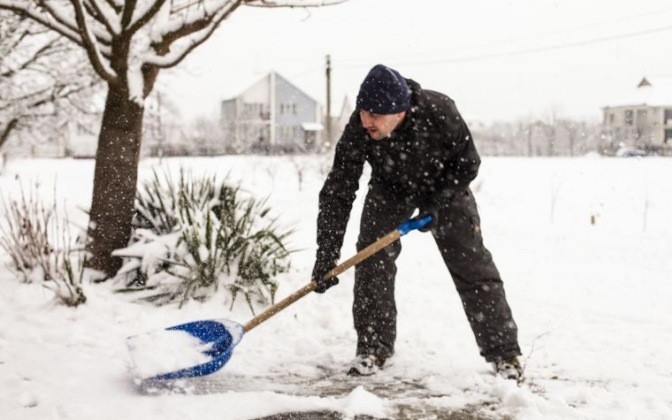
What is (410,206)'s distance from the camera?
11.0 feet

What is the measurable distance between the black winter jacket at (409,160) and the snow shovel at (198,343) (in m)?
0.21

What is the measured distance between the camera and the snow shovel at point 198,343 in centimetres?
292

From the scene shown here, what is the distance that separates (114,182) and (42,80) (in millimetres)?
6830

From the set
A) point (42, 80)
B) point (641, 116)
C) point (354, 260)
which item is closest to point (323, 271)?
point (354, 260)

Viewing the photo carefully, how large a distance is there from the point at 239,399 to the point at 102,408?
580mm

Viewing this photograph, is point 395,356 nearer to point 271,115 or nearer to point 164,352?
point 164,352

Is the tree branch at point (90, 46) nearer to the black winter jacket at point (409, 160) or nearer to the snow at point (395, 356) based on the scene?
the snow at point (395, 356)

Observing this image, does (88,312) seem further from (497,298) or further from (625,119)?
(625,119)

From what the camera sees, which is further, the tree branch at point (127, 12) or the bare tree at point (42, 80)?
the bare tree at point (42, 80)

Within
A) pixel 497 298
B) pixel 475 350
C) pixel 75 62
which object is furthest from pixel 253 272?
pixel 75 62

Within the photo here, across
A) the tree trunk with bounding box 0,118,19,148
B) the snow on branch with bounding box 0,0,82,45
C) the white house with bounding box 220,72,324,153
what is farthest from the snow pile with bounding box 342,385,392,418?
the white house with bounding box 220,72,324,153

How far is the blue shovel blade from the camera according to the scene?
293 centimetres

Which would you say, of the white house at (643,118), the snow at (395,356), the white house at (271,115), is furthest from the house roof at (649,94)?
the snow at (395,356)

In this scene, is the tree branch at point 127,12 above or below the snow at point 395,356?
above
